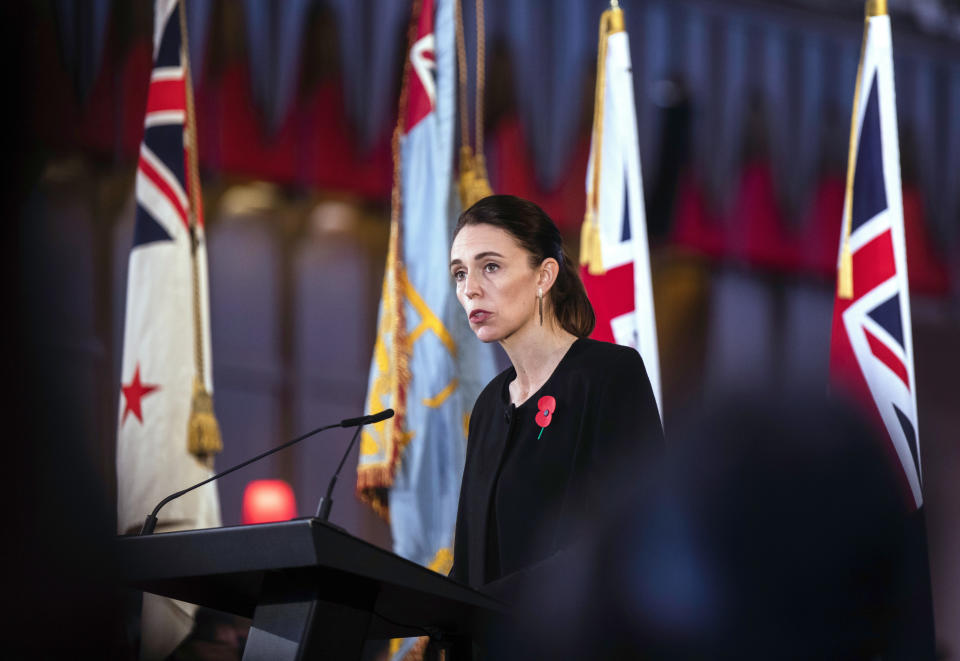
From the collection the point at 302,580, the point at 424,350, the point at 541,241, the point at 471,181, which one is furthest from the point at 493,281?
the point at 471,181

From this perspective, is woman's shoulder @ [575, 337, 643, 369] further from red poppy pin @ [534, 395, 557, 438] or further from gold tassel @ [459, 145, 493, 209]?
gold tassel @ [459, 145, 493, 209]

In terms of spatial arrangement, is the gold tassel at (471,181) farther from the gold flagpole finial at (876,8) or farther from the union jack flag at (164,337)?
the gold flagpole finial at (876,8)

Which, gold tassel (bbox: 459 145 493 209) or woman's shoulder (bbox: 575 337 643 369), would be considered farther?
gold tassel (bbox: 459 145 493 209)

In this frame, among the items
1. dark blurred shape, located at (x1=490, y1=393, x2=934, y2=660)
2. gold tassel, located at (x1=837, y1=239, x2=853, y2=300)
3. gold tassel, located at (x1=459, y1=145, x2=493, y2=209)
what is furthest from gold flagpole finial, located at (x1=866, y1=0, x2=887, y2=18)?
dark blurred shape, located at (x1=490, y1=393, x2=934, y2=660)

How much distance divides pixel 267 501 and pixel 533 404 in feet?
10.1

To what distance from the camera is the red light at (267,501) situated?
4.86 metres

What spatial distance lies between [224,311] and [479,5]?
5.57ft

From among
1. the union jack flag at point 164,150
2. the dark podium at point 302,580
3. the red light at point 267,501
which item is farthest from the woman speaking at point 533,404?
the red light at point 267,501

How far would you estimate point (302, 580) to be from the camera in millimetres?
1456

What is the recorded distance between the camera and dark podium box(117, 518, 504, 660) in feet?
4.46

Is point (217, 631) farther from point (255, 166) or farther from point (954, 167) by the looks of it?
point (954, 167)

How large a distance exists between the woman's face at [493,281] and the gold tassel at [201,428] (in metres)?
1.63

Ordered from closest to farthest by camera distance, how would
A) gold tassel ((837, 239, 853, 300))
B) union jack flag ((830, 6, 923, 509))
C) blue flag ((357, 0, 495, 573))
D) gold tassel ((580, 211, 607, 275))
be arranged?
union jack flag ((830, 6, 923, 509)) → gold tassel ((837, 239, 853, 300)) → blue flag ((357, 0, 495, 573)) → gold tassel ((580, 211, 607, 275))

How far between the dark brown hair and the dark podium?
2.33ft
